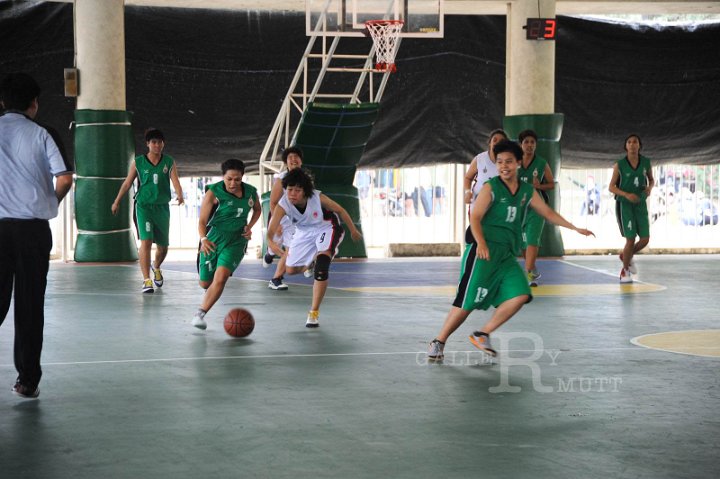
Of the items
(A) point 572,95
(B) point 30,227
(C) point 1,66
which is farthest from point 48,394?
(A) point 572,95

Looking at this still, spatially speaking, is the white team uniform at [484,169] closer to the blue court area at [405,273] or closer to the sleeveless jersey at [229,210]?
the blue court area at [405,273]

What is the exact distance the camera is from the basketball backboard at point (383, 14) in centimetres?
1809

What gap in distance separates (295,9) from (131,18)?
118 inches

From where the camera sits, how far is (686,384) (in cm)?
732

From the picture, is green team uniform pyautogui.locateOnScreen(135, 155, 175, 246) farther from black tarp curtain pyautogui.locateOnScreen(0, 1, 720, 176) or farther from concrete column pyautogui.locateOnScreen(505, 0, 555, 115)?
concrete column pyautogui.locateOnScreen(505, 0, 555, 115)

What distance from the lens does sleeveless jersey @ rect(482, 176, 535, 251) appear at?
814 cm

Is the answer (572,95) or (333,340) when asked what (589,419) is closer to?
(333,340)

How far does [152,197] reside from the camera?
13.3 m

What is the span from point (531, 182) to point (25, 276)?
831 cm

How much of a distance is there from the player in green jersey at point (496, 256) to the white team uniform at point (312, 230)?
102 inches

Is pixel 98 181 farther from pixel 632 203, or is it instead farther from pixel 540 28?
pixel 632 203

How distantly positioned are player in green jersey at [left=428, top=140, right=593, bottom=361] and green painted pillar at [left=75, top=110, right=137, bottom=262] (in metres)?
10.6

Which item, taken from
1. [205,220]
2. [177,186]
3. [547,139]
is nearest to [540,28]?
[547,139]

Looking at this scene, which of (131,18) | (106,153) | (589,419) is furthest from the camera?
(131,18)
